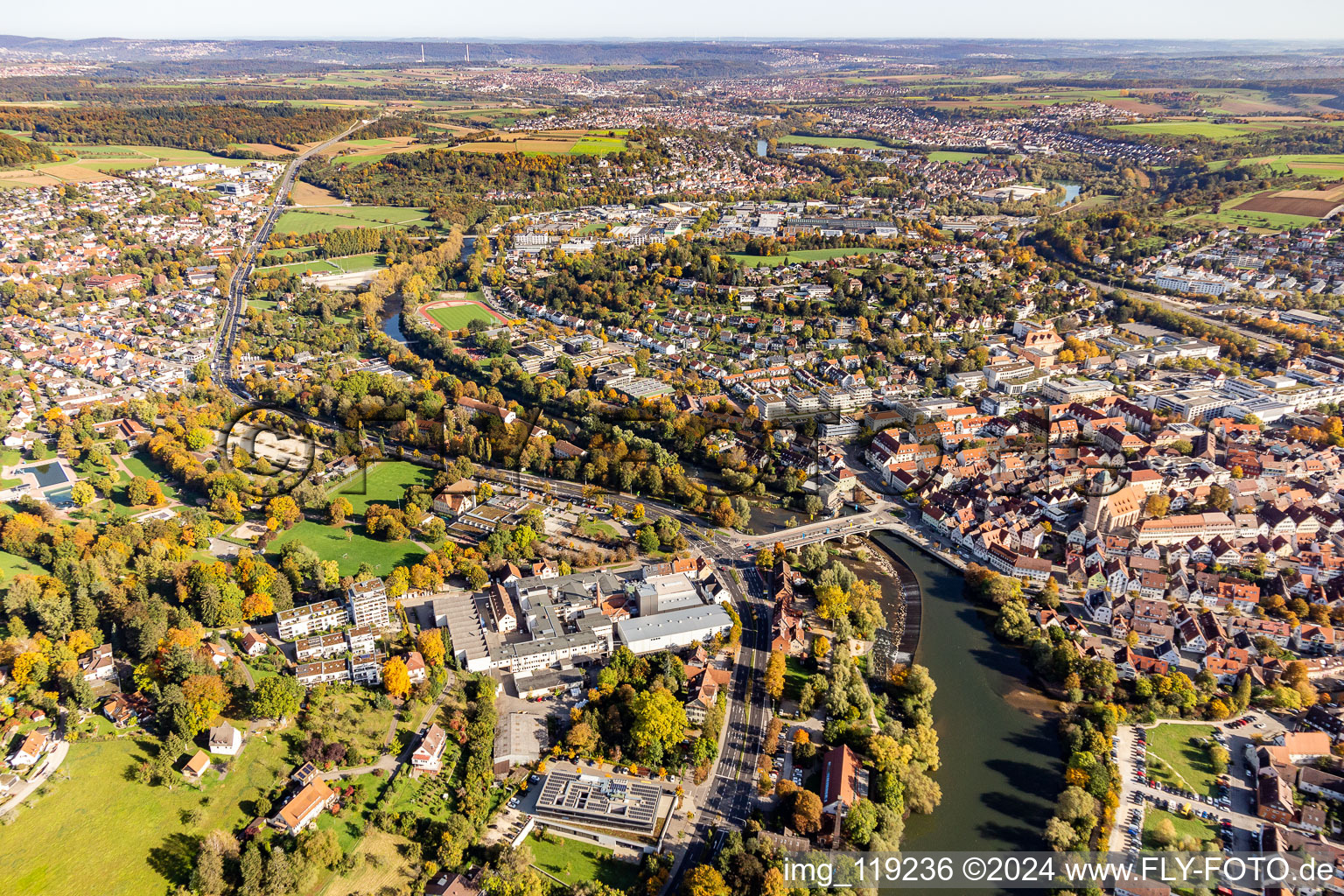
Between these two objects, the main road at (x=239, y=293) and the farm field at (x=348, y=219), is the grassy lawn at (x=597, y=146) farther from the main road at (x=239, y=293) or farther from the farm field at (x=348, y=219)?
the main road at (x=239, y=293)

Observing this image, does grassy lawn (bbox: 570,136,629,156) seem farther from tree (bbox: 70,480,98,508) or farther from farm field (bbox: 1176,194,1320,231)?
tree (bbox: 70,480,98,508)

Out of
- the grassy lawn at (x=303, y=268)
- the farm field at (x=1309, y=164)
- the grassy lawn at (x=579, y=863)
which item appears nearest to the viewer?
the grassy lawn at (x=579, y=863)

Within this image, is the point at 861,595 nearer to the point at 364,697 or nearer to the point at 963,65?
the point at 364,697

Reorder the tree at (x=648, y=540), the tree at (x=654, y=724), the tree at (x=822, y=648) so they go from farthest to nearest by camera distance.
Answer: the tree at (x=648, y=540), the tree at (x=822, y=648), the tree at (x=654, y=724)

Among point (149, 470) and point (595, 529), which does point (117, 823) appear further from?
point (149, 470)

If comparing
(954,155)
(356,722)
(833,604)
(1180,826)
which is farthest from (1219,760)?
(954,155)

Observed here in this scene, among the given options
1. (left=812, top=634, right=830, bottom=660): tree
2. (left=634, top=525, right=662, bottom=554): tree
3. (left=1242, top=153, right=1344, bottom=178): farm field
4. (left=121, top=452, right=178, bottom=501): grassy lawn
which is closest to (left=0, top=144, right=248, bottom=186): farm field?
(left=121, top=452, right=178, bottom=501): grassy lawn

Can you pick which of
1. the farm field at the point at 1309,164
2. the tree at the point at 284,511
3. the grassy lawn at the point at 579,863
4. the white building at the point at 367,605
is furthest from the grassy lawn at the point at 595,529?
the farm field at the point at 1309,164
